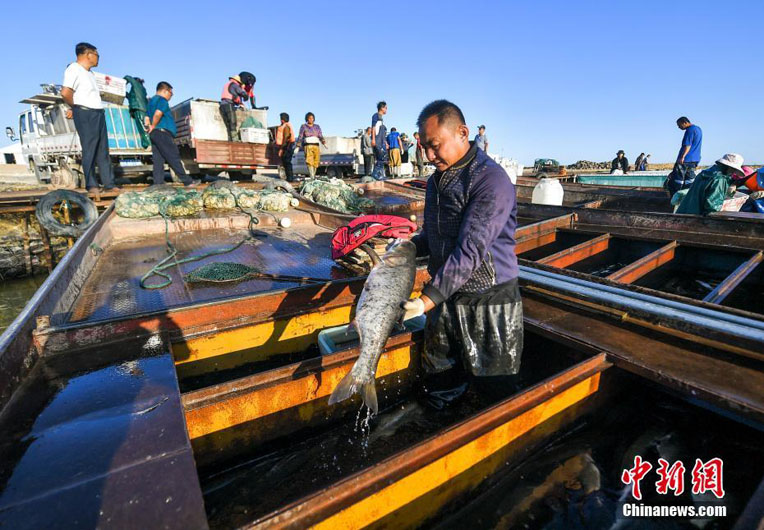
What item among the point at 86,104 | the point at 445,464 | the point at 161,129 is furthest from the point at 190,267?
the point at 161,129

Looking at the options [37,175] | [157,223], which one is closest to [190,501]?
[157,223]

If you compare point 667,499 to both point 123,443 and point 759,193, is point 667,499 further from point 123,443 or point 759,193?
point 759,193

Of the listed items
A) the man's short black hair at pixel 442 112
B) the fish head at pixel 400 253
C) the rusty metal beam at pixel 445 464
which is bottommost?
the rusty metal beam at pixel 445 464

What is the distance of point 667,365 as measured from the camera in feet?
8.57

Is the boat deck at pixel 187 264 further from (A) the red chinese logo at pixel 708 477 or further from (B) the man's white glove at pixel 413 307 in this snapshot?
(A) the red chinese logo at pixel 708 477

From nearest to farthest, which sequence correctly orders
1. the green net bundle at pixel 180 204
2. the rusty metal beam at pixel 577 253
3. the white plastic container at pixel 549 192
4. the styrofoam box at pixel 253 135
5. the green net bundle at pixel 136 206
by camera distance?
the rusty metal beam at pixel 577 253 < the green net bundle at pixel 136 206 < the green net bundle at pixel 180 204 < the white plastic container at pixel 549 192 < the styrofoam box at pixel 253 135

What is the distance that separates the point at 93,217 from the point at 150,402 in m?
7.24

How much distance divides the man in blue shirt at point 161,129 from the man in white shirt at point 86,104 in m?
1.13

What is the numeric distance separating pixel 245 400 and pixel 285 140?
12263mm

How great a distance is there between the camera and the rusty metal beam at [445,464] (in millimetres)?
1554

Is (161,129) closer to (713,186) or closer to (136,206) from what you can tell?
(136,206)

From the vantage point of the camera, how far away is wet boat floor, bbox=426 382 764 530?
2211 mm

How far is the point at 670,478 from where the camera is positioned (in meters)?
2.48

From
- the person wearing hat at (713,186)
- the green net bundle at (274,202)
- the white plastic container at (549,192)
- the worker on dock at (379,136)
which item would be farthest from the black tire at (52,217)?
the person wearing hat at (713,186)
